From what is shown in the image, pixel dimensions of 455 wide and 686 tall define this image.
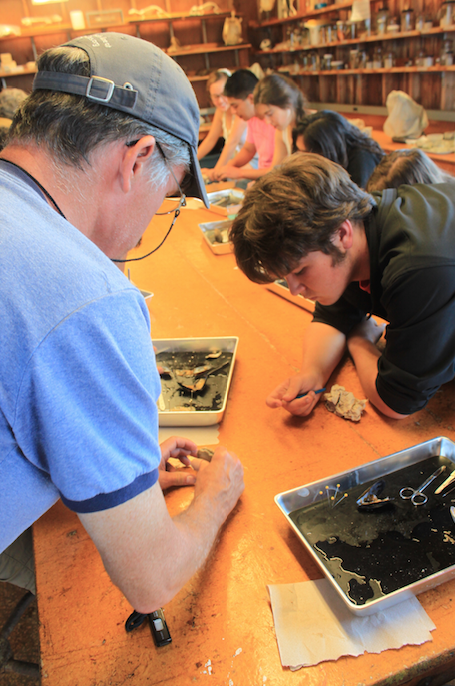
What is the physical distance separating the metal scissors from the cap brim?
0.77 m

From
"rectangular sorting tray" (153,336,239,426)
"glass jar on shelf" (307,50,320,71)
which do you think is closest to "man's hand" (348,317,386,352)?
"rectangular sorting tray" (153,336,239,426)

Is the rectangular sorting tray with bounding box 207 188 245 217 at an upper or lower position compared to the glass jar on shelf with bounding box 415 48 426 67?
lower

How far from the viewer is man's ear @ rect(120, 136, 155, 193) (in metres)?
0.79

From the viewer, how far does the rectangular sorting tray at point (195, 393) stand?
4.05 feet

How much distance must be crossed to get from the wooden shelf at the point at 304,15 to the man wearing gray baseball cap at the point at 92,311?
4.74 m

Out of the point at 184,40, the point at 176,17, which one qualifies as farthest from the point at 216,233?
the point at 184,40

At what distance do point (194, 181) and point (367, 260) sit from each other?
1.89 ft

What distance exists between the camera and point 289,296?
1888 millimetres

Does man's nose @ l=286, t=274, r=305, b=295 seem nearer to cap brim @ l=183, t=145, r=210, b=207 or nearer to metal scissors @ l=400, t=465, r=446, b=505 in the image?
cap brim @ l=183, t=145, r=210, b=207

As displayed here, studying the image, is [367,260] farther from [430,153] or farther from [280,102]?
[430,153]

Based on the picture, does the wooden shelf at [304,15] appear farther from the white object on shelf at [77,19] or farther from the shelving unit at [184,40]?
the white object on shelf at [77,19]

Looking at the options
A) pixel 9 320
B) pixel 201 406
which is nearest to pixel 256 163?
pixel 201 406

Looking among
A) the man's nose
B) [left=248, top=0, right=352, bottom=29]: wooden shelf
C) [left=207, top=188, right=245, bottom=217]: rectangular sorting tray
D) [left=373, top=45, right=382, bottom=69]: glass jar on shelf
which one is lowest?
[left=207, top=188, right=245, bottom=217]: rectangular sorting tray

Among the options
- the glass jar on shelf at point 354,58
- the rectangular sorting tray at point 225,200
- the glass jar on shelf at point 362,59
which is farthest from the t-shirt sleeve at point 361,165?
the glass jar on shelf at point 354,58
